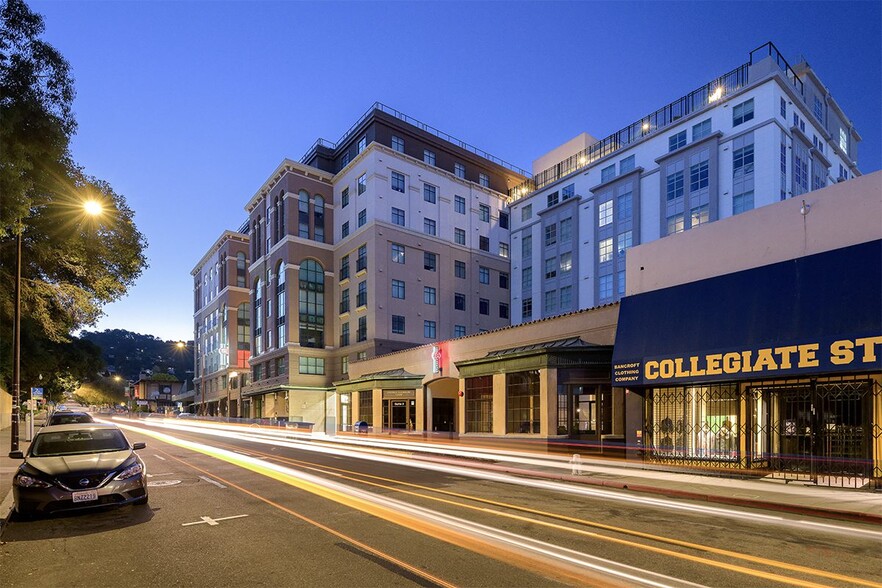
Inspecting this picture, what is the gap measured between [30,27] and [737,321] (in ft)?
66.0

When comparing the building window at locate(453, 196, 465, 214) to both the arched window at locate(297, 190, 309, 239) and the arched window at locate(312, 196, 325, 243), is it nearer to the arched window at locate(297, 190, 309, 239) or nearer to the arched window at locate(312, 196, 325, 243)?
the arched window at locate(312, 196, 325, 243)

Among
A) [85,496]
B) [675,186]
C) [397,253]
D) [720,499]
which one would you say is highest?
[675,186]

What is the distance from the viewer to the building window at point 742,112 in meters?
36.4

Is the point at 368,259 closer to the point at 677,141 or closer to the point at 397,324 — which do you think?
the point at 397,324

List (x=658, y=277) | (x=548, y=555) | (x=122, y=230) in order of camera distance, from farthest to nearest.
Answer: (x=122, y=230), (x=658, y=277), (x=548, y=555)

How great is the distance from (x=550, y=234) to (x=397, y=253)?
1518 centimetres

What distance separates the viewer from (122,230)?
22.4 metres

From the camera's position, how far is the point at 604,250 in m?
45.8

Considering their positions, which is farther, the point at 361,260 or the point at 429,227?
the point at 429,227

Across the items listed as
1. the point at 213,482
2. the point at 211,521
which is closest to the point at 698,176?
the point at 213,482

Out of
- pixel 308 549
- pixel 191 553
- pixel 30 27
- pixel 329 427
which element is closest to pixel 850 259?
pixel 308 549

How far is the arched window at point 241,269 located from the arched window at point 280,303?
24.7 meters

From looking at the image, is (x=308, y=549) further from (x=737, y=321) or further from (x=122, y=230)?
(x=122, y=230)

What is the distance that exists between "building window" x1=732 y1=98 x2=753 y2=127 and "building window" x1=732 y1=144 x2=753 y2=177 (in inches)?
80.0
